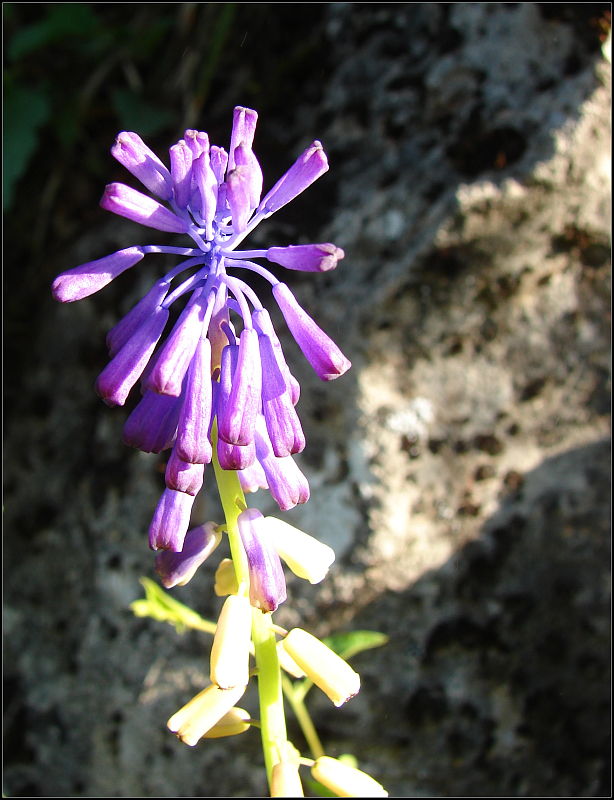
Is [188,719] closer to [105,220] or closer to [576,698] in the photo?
[576,698]

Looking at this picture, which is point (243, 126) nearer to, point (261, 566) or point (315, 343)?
point (315, 343)

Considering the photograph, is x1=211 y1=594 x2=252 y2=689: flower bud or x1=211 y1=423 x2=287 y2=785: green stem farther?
x1=211 y1=423 x2=287 y2=785: green stem

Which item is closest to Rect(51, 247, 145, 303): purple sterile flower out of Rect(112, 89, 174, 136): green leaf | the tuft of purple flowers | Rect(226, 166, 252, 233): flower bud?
the tuft of purple flowers

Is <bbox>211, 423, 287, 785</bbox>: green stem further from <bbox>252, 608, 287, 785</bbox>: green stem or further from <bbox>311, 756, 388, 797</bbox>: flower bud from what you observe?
<bbox>311, 756, 388, 797</bbox>: flower bud

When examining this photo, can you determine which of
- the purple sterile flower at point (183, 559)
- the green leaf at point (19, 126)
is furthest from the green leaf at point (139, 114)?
the purple sterile flower at point (183, 559)

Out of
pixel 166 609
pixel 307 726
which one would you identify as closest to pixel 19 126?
pixel 166 609

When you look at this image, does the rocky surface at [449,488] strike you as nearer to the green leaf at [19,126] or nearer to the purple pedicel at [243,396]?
the green leaf at [19,126]
